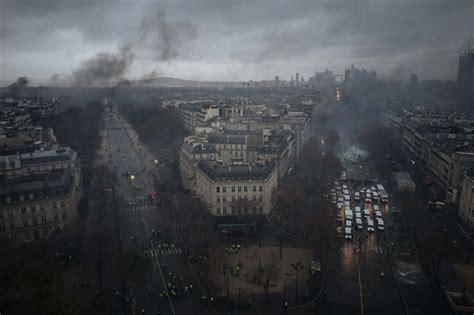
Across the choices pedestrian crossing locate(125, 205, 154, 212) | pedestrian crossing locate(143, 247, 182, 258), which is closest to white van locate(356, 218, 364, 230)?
pedestrian crossing locate(143, 247, 182, 258)

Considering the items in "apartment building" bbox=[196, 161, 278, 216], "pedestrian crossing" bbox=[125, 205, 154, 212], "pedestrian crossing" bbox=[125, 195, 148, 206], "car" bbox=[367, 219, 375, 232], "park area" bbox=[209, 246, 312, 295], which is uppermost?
"apartment building" bbox=[196, 161, 278, 216]

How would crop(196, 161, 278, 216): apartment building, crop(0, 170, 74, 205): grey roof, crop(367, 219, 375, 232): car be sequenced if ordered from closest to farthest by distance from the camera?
crop(0, 170, 74, 205): grey roof < crop(367, 219, 375, 232): car < crop(196, 161, 278, 216): apartment building

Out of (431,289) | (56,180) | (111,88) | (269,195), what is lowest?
(431,289)

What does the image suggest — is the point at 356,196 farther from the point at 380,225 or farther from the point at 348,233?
the point at 348,233

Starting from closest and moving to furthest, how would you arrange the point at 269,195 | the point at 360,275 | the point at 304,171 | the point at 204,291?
1. the point at 204,291
2. the point at 360,275
3. the point at 269,195
4. the point at 304,171

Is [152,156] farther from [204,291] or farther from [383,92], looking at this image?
[383,92]

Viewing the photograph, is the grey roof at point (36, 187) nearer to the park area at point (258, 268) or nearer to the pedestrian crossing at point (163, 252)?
the pedestrian crossing at point (163, 252)

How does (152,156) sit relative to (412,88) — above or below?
below

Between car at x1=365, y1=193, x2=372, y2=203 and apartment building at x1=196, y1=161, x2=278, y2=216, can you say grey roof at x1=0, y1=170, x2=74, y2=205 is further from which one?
car at x1=365, y1=193, x2=372, y2=203

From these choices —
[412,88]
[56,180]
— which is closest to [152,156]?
[56,180]
